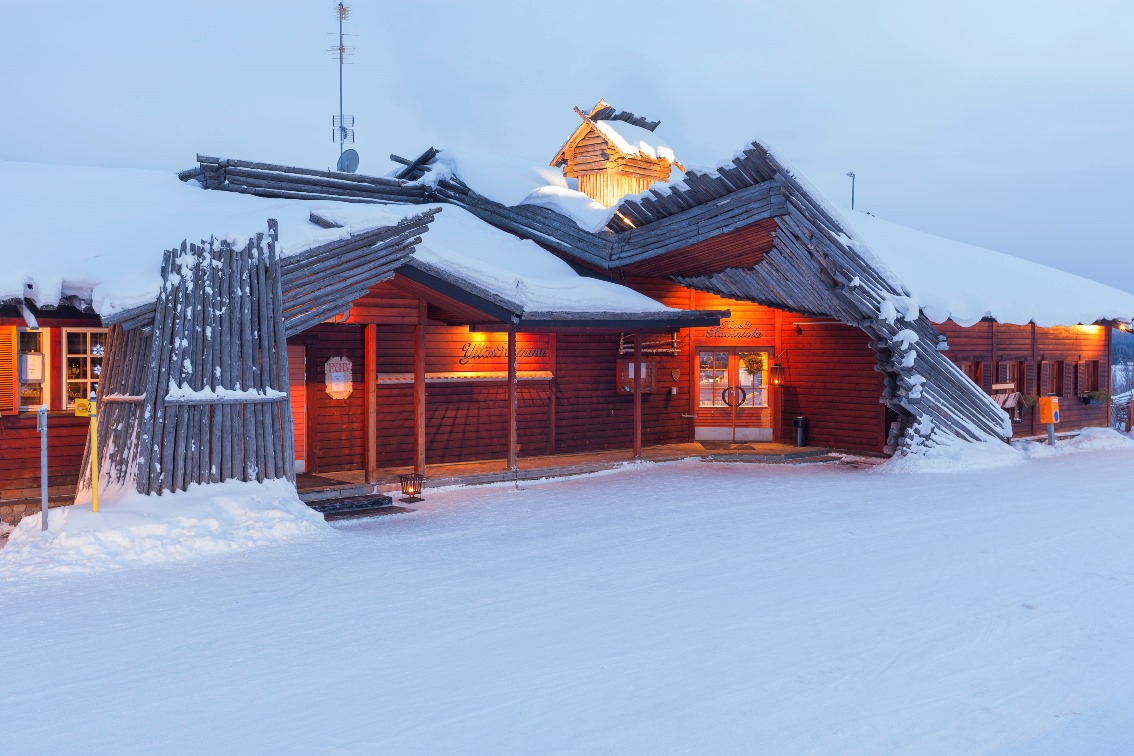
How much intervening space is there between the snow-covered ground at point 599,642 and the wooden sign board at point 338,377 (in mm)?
3656

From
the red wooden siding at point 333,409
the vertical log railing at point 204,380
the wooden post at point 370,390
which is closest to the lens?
the vertical log railing at point 204,380

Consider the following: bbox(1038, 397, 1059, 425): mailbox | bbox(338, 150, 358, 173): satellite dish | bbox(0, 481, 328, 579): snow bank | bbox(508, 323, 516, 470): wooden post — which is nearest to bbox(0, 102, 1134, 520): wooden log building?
bbox(508, 323, 516, 470): wooden post

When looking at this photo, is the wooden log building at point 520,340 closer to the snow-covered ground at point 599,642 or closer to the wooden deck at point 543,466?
the wooden deck at point 543,466

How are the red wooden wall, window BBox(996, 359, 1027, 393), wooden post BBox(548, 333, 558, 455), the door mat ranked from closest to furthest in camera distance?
wooden post BBox(548, 333, 558, 455) < the door mat < the red wooden wall < window BBox(996, 359, 1027, 393)

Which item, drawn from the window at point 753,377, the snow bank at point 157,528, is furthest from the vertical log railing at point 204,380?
the window at point 753,377

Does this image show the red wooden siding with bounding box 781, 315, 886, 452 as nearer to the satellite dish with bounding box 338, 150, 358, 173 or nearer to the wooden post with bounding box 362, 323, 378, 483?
the wooden post with bounding box 362, 323, 378, 483

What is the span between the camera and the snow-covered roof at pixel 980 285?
17.1 m

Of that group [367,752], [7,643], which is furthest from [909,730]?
[7,643]

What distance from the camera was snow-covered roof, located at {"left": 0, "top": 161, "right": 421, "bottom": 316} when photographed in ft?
33.4

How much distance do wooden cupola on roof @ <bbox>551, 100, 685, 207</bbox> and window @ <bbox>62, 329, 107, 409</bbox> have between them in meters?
11.7

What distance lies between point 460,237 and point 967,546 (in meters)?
10.1

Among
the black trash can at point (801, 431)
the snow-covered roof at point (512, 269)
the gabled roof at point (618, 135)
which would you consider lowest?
the black trash can at point (801, 431)

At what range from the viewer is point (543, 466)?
50.8 ft

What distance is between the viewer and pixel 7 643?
6.43 m
